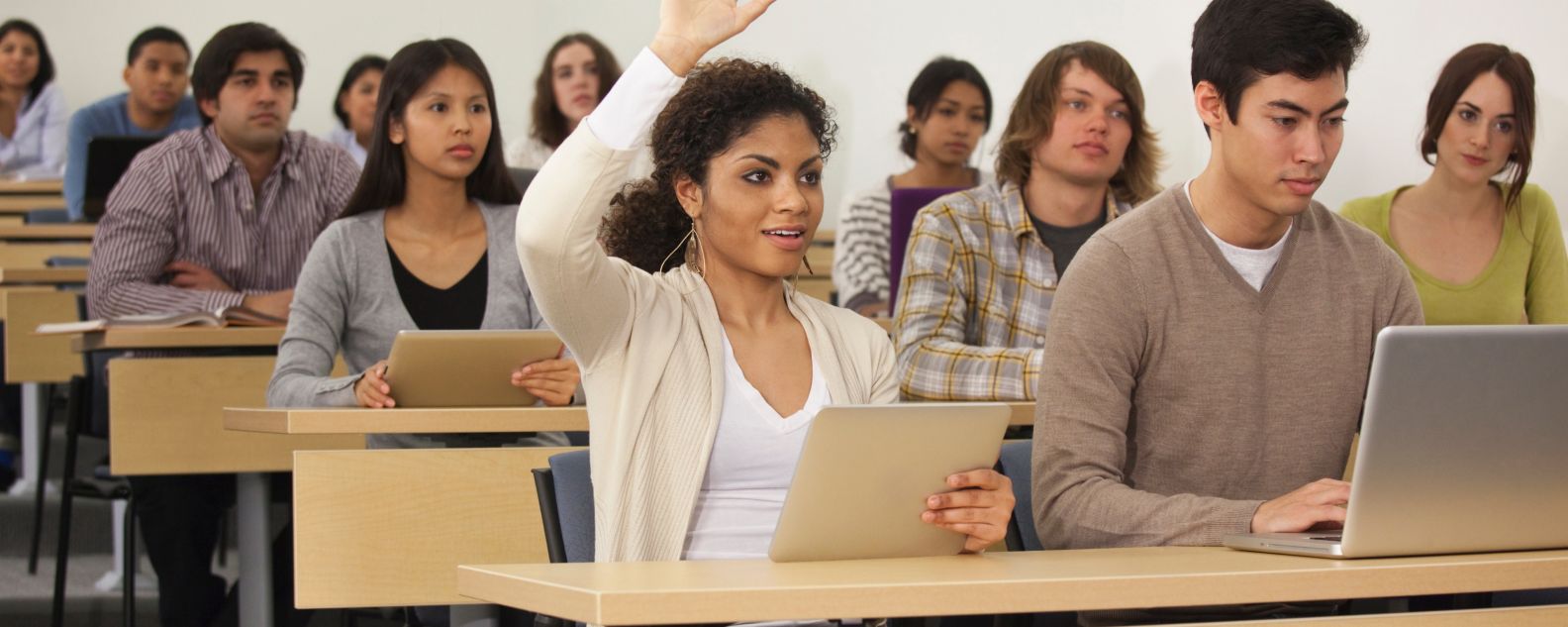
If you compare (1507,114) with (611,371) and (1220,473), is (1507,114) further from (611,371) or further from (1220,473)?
(611,371)

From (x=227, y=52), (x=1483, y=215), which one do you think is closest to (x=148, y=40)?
(x=227, y=52)

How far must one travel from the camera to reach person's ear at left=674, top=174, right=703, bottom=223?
6.26 feet

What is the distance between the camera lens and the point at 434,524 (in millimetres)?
2344

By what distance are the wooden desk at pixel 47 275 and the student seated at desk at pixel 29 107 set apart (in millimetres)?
3560

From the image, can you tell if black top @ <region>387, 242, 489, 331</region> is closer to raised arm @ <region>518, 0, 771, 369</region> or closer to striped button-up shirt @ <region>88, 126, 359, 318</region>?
striped button-up shirt @ <region>88, 126, 359, 318</region>

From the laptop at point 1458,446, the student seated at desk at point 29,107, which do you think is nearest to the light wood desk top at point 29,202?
the student seated at desk at point 29,107

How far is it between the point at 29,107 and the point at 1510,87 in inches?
270

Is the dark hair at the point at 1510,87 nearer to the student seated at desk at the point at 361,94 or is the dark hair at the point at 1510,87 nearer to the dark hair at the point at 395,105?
the dark hair at the point at 395,105

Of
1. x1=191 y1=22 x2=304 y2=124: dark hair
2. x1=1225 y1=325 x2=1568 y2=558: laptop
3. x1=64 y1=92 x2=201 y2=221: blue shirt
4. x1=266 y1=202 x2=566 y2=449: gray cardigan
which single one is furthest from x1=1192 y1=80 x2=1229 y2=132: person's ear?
x1=64 y1=92 x2=201 y2=221: blue shirt

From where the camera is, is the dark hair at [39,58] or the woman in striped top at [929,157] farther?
the dark hair at [39,58]

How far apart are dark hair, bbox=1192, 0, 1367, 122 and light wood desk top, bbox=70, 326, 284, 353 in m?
1.75

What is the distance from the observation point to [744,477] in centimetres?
177

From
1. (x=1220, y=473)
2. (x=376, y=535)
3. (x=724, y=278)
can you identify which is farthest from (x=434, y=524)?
(x=1220, y=473)

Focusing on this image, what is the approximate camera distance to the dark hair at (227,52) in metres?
3.74
